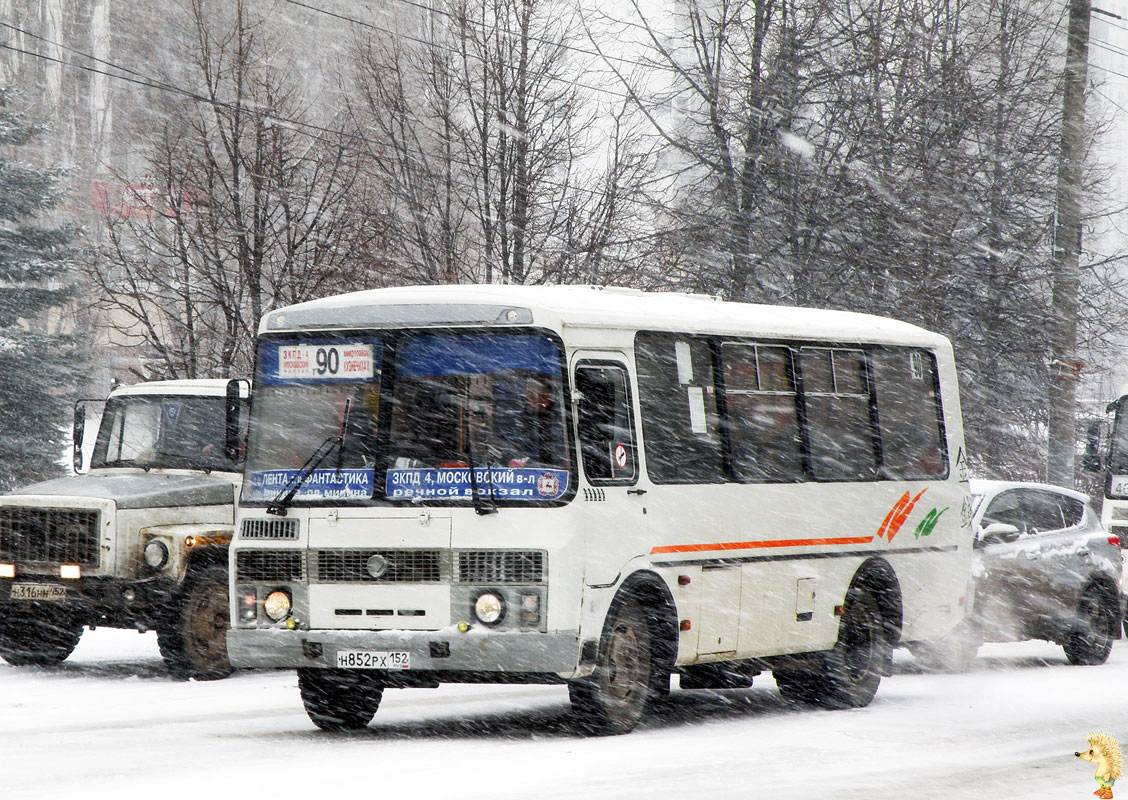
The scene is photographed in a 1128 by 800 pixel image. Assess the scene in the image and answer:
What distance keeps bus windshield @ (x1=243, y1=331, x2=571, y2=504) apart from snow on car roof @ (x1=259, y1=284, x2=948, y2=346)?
0.14 m

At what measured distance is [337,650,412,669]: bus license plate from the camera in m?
10.7

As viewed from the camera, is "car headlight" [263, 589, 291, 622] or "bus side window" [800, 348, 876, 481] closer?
"car headlight" [263, 589, 291, 622]

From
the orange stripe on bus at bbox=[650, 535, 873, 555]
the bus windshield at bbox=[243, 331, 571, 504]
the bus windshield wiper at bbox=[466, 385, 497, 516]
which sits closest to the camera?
the bus windshield wiper at bbox=[466, 385, 497, 516]

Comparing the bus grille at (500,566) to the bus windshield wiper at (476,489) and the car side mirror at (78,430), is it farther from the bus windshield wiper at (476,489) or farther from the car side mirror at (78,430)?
the car side mirror at (78,430)

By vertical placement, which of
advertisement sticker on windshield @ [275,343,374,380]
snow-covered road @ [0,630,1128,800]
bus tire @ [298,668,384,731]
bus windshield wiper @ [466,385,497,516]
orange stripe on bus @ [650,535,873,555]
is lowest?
snow-covered road @ [0,630,1128,800]

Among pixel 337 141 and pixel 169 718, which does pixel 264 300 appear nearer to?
pixel 337 141

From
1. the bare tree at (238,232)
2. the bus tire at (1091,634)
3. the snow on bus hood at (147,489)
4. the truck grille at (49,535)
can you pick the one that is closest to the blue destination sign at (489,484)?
the snow on bus hood at (147,489)

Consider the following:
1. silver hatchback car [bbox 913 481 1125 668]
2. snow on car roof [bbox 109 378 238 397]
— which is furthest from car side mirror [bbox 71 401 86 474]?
silver hatchback car [bbox 913 481 1125 668]

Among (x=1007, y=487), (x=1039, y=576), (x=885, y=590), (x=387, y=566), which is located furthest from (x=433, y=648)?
(x=1007, y=487)

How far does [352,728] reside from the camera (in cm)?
1180

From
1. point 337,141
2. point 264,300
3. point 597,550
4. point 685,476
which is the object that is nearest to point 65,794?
point 597,550

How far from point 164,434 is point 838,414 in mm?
6020

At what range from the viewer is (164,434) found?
16.2 m

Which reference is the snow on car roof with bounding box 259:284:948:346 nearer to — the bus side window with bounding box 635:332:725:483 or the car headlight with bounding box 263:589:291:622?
the bus side window with bounding box 635:332:725:483
